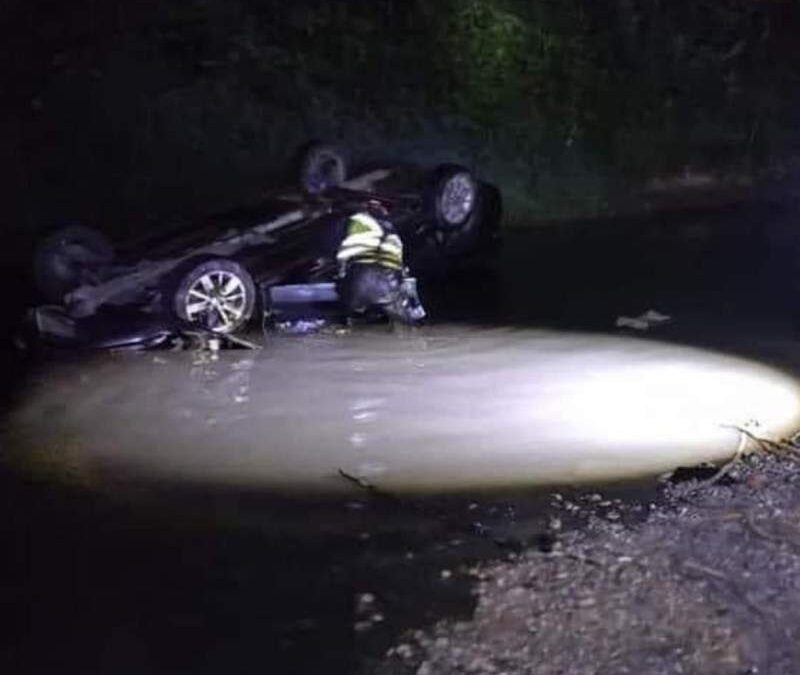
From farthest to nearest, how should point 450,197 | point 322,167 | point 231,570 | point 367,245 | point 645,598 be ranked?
point 450,197, point 322,167, point 367,245, point 231,570, point 645,598

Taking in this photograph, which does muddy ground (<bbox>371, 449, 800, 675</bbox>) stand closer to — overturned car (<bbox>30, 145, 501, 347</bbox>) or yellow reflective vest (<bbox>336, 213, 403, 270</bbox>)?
overturned car (<bbox>30, 145, 501, 347</bbox>)

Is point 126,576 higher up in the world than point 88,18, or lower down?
lower down

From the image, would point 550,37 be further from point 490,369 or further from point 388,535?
point 388,535

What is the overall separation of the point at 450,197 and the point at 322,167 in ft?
5.09

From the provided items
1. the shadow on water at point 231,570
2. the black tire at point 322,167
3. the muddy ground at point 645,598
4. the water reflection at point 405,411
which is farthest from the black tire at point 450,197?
the muddy ground at point 645,598

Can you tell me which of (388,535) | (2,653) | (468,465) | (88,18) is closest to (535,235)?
(88,18)

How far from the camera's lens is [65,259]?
41.0 feet

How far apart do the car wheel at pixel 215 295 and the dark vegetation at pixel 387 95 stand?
4902mm

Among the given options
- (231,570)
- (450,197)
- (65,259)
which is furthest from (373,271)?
(231,570)

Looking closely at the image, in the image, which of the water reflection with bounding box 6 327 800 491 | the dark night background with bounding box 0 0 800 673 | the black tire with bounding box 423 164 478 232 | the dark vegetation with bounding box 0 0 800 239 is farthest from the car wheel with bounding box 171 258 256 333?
the dark vegetation with bounding box 0 0 800 239

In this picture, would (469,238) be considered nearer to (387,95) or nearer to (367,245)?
(367,245)

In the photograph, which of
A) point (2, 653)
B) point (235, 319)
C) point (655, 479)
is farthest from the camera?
point (235, 319)

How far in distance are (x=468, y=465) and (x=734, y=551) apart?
81.6 inches

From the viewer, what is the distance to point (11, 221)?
16.2 meters
